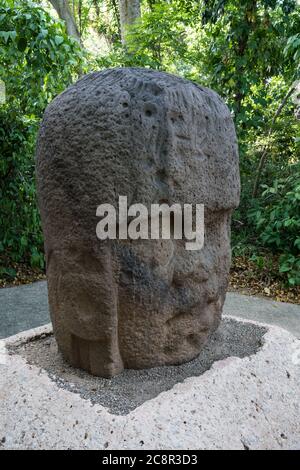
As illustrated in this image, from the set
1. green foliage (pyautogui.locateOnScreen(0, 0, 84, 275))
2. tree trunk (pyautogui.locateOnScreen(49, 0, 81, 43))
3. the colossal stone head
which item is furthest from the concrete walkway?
tree trunk (pyautogui.locateOnScreen(49, 0, 81, 43))

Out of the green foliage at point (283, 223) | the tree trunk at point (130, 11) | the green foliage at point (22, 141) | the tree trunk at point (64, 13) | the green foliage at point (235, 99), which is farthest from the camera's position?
the tree trunk at point (64, 13)

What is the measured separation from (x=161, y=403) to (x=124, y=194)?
0.81m

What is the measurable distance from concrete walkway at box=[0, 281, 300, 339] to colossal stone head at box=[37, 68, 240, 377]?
1660 mm

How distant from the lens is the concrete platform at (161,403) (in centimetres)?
157

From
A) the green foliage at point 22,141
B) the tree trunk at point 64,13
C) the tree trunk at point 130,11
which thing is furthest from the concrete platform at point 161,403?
the tree trunk at point 64,13

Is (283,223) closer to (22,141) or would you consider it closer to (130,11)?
(22,141)

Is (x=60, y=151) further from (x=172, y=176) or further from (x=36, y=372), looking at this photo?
(x=36, y=372)

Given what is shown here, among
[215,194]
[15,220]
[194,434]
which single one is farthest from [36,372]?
[15,220]

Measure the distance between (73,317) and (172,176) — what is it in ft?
2.38

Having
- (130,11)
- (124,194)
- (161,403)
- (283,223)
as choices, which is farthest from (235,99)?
(161,403)

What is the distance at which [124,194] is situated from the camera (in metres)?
1.78

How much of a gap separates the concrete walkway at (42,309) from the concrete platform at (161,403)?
135 cm

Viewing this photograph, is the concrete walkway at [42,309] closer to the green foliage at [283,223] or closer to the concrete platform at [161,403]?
the green foliage at [283,223]

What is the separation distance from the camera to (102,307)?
1.84 meters
